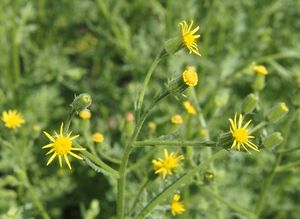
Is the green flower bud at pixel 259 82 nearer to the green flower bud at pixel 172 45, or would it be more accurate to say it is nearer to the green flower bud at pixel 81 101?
the green flower bud at pixel 172 45

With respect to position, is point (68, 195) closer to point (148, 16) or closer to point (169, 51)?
point (148, 16)

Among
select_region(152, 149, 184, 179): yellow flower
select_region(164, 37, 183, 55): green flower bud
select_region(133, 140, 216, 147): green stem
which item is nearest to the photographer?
select_region(133, 140, 216, 147): green stem

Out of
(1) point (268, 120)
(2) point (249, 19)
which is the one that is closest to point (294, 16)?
(2) point (249, 19)

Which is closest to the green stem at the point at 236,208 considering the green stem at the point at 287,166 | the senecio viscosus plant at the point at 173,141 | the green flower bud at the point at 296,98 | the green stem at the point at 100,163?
the senecio viscosus plant at the point at 173,141

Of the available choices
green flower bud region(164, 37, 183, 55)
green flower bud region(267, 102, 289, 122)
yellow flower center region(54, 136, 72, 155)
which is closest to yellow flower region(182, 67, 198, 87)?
green flower bud region(164, 37, 183, 55)

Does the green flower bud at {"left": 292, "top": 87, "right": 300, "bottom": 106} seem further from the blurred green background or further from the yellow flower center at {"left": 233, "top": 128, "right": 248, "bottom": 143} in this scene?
the blurred green background

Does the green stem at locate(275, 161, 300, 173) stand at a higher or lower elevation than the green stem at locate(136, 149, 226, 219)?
higher
